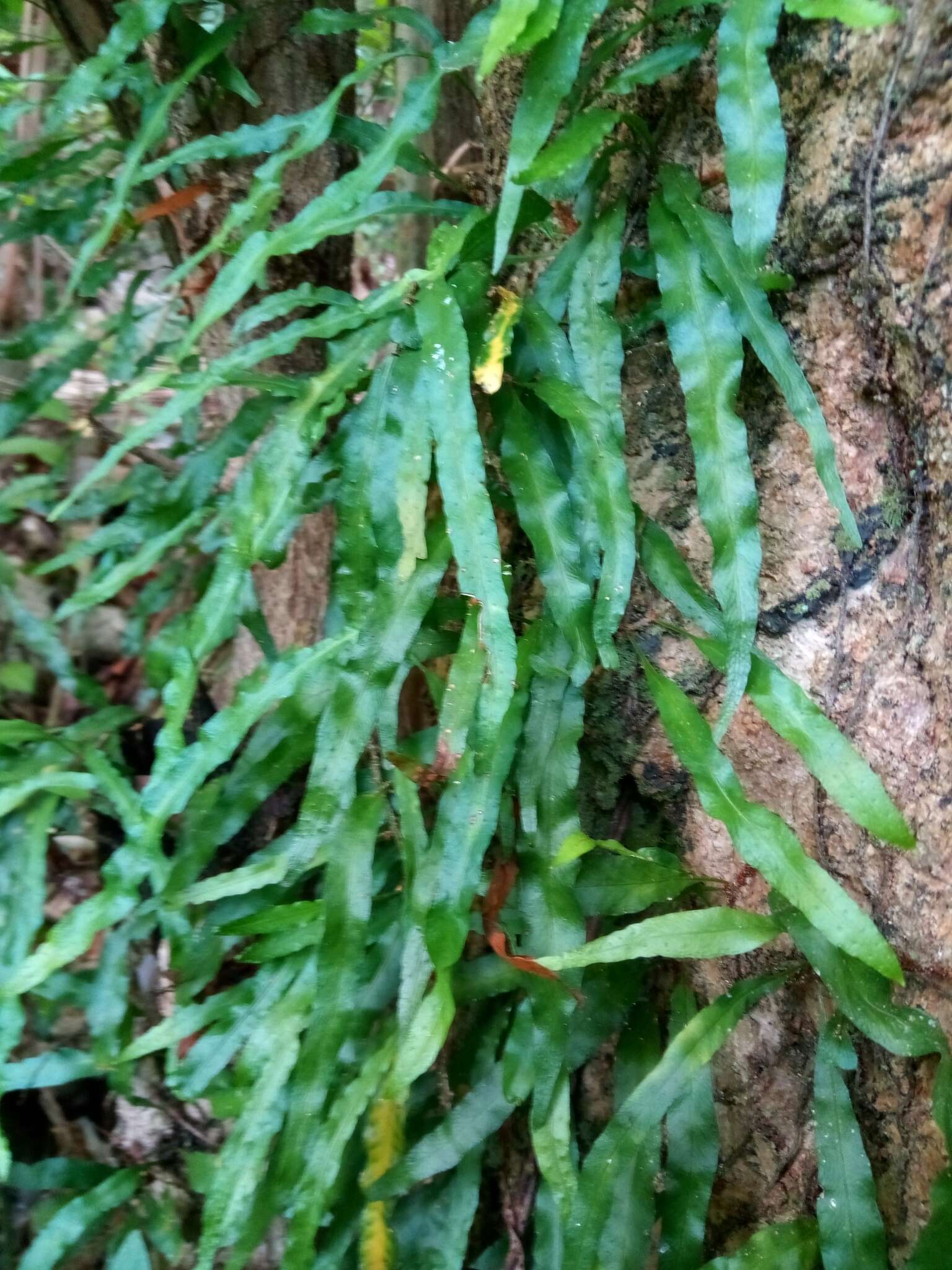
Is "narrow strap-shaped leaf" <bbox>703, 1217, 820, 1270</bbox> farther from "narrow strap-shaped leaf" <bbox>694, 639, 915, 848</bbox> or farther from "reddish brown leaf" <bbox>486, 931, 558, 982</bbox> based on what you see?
"narrow strap-shaped leaf" <bbox>694, 639, 915, 848</bbox>

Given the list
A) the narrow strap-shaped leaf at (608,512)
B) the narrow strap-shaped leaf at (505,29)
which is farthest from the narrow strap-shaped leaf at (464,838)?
the narrow strap-shaped leaf at (505,29)

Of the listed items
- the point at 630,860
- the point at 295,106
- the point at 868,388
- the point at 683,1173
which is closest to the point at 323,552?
the point at 295,106

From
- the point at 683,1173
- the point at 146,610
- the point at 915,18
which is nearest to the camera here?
the point at 915,18

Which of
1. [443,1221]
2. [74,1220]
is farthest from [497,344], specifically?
[74,1220]

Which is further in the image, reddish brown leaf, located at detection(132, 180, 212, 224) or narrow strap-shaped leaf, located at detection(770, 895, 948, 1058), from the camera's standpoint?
reddish brown leaf, located at detection(132, 180, 212, 224)

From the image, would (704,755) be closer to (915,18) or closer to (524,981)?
(524,981)

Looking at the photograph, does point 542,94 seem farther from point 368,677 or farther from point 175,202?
point 175,202

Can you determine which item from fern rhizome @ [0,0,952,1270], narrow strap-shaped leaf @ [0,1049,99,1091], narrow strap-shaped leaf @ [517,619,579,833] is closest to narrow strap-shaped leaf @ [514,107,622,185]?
fern rhizome @ [0,0,952,1270]
